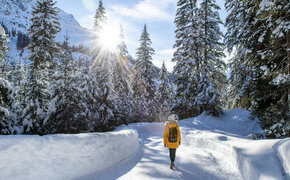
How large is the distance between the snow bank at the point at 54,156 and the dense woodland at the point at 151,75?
173 inches

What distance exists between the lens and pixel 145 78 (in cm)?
3112

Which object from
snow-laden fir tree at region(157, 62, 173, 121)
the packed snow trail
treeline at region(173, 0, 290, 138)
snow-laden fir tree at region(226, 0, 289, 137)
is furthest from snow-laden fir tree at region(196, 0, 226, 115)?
snow-laden fir tree at region(157, 62, 173, 121)

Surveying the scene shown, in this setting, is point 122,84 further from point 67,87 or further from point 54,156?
point 54,156

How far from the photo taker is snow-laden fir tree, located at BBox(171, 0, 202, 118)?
1928 cm

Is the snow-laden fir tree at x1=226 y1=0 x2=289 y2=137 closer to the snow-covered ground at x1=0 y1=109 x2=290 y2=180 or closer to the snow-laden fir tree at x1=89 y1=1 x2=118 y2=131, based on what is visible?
the snow-covered ground at x1=0 y1=109 x2=290 y2=180

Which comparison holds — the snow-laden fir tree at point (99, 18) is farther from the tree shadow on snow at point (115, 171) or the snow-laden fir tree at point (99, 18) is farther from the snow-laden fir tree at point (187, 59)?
the tree shadow on snow at point (115, 171)

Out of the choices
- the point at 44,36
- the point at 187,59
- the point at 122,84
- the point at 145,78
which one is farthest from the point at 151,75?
the point at 44,36

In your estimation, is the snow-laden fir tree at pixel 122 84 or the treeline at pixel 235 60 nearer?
the treeline at pixel 235 60

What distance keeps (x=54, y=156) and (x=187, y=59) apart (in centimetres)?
1744

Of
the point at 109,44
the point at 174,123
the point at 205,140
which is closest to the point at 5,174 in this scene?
the point at 174,123

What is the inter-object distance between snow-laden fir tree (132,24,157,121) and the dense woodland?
16 cm

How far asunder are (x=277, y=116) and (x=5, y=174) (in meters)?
9.73

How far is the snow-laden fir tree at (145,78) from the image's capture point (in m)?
30.5

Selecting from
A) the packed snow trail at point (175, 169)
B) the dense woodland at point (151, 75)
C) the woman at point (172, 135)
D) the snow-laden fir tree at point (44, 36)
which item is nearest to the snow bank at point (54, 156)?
the packed snow trail at point (175, 169)
